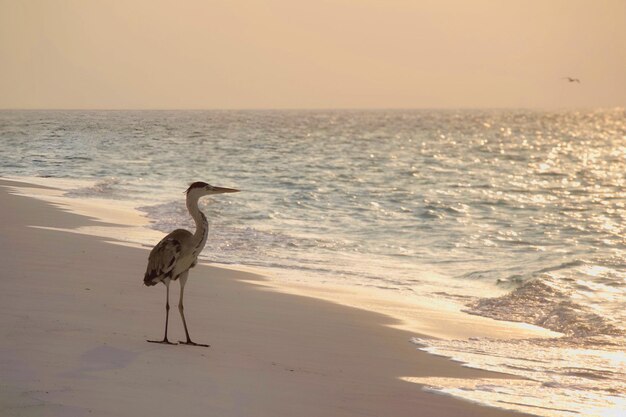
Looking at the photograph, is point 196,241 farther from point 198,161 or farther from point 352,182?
point 198,161

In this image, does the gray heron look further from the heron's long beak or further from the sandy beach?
the sandy beach

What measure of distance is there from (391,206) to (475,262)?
38.5 feet

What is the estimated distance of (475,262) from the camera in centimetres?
1972

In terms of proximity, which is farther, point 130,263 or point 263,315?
point 130,263

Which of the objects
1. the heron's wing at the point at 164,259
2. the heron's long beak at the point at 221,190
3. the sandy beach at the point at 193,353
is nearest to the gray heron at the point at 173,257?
the heron's wing at the point at 164,259

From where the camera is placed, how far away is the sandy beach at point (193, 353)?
7.29 meters

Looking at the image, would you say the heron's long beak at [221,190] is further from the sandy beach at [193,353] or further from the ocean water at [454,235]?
the ocean water at [454,235]

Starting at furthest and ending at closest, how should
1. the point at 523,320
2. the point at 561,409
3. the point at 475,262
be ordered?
the point at 475,262 < the point at 523,320 < the point at 561,409

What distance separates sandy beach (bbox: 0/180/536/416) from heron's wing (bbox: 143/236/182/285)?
1.98 feet

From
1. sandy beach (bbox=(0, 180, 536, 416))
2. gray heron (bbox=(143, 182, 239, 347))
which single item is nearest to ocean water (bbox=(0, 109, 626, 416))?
sandy beach (bbox=(0, 180, 536, 416))

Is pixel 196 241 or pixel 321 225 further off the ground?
pixel 196 241

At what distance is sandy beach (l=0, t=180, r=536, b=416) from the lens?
7.29 metres

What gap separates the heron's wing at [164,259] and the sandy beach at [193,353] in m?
0.61

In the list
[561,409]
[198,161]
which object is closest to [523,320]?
[561,409]
